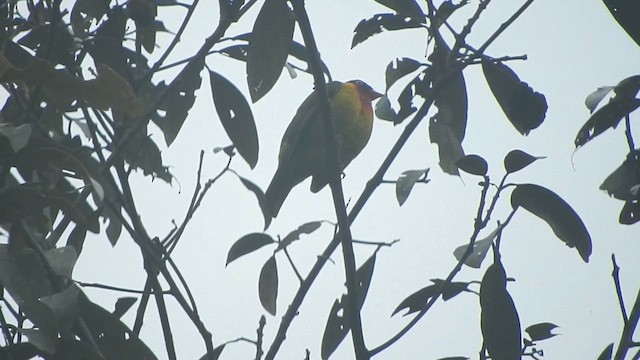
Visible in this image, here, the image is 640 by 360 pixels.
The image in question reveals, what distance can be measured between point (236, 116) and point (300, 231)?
0.32 meters

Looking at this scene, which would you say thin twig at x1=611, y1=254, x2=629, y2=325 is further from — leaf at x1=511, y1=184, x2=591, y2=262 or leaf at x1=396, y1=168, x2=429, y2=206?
leaf at x1=396, y1=168, x2=429, y2=206

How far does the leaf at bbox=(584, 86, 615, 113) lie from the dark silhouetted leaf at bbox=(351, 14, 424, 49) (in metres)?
0.46

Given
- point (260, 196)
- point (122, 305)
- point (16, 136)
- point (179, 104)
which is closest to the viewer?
point (16, 136)

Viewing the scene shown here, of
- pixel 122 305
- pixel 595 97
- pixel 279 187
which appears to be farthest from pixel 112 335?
pixel 279 187

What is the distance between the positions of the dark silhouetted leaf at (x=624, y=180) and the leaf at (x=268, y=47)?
2.33 feet

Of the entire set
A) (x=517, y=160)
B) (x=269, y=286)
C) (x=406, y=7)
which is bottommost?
(x=517, y=160)

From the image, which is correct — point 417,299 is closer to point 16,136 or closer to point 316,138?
point 16,136

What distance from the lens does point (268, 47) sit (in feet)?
5.23

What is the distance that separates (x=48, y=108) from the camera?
1950 millimetres

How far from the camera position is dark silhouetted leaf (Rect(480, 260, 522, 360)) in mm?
1540

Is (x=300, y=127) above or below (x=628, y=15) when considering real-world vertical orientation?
above

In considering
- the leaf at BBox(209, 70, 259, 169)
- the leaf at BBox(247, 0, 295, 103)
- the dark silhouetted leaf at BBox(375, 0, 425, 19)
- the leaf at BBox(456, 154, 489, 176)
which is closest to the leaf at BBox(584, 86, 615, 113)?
the leaf at BBox(456, 154, 489, 176)

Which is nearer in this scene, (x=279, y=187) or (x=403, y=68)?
(x=403, y=68)

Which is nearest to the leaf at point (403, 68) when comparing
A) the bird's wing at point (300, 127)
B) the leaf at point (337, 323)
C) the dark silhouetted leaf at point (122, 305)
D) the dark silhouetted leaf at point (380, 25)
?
the dark silhouetted leaf at point (380, 25)
